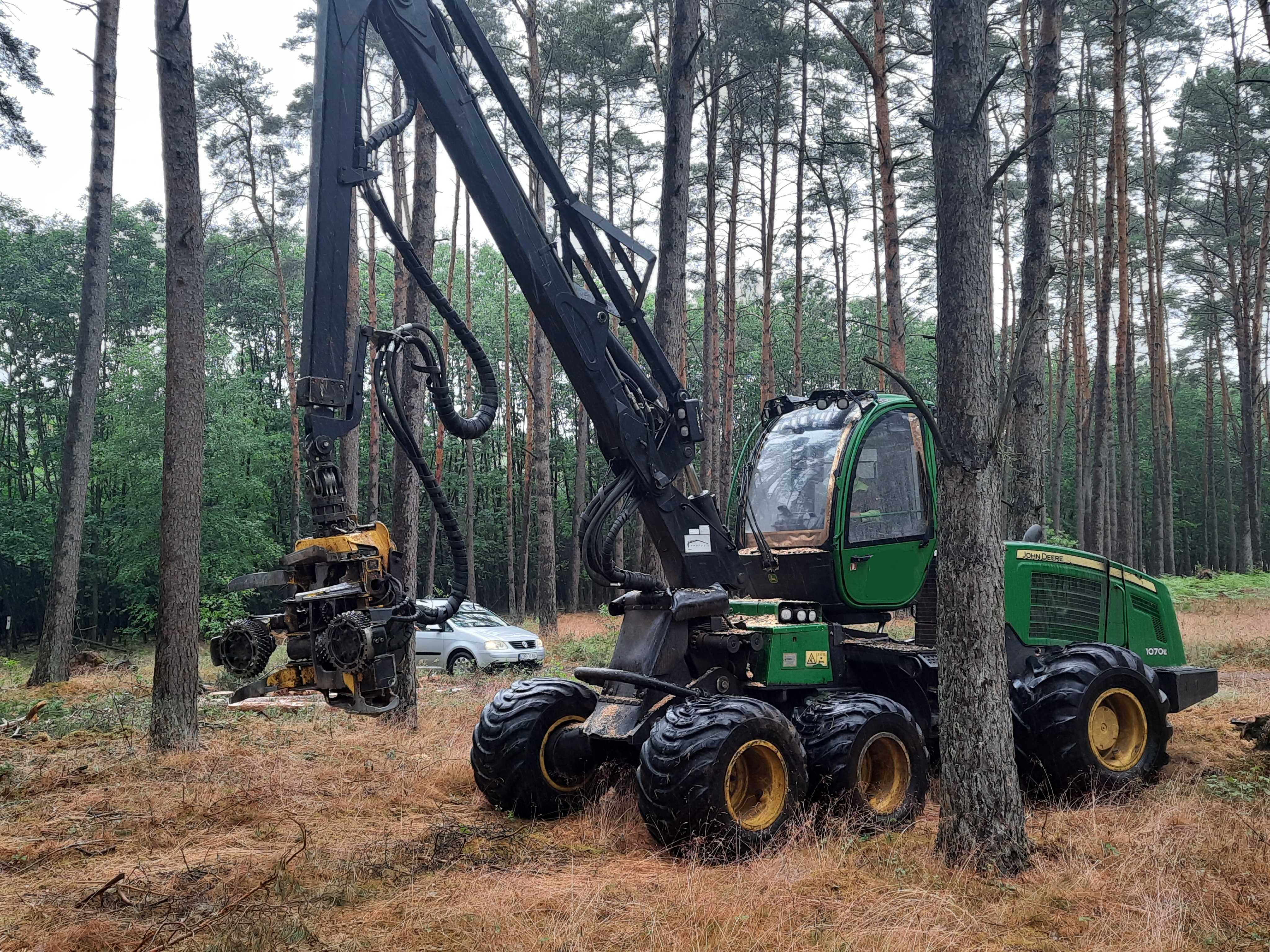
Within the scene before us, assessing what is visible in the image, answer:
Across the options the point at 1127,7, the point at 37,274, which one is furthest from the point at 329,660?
the point at 37,274

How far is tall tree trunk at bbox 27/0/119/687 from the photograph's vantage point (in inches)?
518

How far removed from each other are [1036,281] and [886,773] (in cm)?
598

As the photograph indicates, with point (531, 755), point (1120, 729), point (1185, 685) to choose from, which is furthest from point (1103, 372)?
point (531, 755)

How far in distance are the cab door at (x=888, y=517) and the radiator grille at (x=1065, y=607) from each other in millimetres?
914

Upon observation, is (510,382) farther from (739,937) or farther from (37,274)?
(739,937)

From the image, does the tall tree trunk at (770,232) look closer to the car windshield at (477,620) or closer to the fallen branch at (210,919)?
the car windshield at (477,620)

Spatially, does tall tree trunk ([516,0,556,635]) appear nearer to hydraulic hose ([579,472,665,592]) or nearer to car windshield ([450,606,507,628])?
car windshield ([450,606,507,628])

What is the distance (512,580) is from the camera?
30.5 m

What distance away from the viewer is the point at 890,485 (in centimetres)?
693

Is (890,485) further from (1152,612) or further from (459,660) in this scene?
(459,660)

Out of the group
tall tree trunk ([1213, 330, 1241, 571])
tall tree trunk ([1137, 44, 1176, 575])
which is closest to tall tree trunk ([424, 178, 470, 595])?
tall tree trunk ([1137, 44, 1176, 575])

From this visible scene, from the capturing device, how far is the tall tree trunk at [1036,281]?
9.82 meters

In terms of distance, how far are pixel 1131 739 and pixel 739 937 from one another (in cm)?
437

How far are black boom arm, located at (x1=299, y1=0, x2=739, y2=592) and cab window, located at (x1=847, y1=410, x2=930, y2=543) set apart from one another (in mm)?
964
